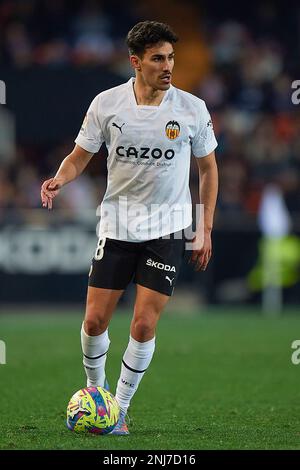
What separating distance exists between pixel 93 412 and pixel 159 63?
2199mm

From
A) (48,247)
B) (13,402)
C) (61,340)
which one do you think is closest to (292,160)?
(48,247)

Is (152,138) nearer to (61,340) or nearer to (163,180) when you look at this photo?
(163,180)

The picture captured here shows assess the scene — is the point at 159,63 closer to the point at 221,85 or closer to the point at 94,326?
the point at 94,326

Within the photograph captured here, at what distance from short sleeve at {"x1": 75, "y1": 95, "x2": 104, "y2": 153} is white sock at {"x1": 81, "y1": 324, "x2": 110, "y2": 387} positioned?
118cm

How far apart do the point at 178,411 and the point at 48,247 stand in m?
8.27

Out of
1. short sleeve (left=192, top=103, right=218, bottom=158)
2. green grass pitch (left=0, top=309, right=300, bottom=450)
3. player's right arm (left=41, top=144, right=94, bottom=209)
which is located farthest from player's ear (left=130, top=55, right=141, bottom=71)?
green grass pitch (left=0, top=309, right=300, bottom=450)

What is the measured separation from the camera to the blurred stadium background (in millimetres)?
16125

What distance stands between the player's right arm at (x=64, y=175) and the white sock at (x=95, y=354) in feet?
2.94

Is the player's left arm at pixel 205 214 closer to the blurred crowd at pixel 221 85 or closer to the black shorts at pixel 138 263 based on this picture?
the black shorts at pixel 138 263

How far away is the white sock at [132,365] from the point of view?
7.05 meters

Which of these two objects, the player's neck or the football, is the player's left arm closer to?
the player's neck

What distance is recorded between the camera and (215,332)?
13852mm

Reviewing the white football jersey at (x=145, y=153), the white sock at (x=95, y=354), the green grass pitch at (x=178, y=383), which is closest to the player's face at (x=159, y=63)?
the white football jersey at (x=145, y=153)

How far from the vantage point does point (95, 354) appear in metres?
7.14
